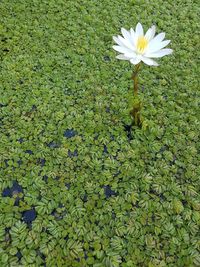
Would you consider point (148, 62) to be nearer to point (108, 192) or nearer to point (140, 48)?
point (140, 48)

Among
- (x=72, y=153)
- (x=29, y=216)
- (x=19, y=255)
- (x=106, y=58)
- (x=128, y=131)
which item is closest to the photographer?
(x=19, y=255)

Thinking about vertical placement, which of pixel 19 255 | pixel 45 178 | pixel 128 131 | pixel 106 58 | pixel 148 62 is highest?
pixel 148 62

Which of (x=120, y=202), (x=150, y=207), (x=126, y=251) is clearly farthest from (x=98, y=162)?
(x=126, y=251)

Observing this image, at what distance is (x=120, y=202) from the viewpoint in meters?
1.58

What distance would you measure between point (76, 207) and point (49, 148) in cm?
38

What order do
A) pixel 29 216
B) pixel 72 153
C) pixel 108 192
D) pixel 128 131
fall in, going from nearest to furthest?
pixel 29 216
pixel 108 192
pixel 72 153
pixel 128 131

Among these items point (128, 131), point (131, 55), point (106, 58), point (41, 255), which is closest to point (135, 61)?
point (131, 55)

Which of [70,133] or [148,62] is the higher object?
[148,62]

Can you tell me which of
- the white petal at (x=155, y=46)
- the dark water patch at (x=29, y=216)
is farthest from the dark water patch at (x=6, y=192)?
the white petal at (x=155, y=46)

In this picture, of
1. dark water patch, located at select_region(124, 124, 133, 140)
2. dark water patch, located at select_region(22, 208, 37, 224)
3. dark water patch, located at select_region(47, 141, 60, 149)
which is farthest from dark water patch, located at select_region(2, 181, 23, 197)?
dark water patch, located at select_region(124, 124, 133, 140)

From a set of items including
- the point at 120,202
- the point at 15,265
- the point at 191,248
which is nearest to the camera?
the point at 15,265

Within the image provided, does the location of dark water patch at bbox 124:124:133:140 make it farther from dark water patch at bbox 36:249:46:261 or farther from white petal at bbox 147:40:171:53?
dark water patch at bbox 36:249:46:261

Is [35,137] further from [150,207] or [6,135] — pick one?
[150,207]

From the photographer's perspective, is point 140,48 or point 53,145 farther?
point 53,145
